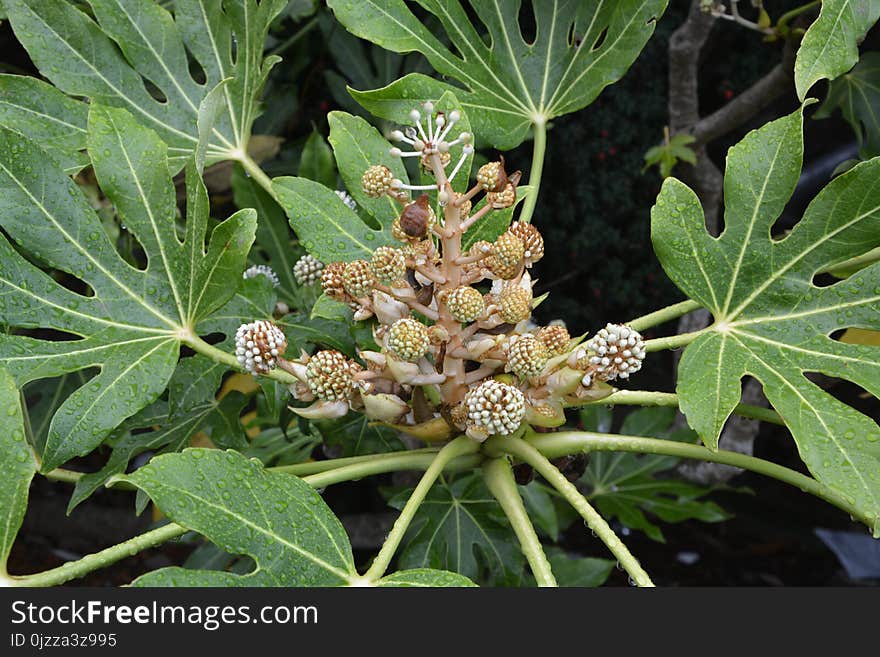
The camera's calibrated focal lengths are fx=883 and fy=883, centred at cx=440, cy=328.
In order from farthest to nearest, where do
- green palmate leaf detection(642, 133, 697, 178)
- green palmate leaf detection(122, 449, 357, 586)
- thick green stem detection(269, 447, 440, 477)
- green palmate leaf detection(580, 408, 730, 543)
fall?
green palmate leaf detection(580, 408, 730, 543)
green palmate leaf detection(642, 133, 697, 178)
thick green stem detection(269, 447, 440, 477)
green palmate leaf detection(122, 449, 357, 586)

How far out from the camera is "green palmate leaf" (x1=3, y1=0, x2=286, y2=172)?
4.13 feet

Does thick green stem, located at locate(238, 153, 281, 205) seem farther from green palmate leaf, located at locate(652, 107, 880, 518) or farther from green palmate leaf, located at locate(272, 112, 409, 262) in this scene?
green palmate leaf, located at locate(652, 107, 880, 518)

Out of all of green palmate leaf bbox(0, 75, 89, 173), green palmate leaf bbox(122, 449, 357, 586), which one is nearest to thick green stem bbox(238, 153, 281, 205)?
green palmate leaf bbox(0, 75, 89, 173)

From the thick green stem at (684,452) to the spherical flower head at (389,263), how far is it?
0.28 m

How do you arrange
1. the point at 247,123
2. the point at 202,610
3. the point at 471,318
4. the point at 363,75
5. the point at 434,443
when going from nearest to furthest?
the point at 202,610 < the point at 471,318 < the point at 434,443 < the point at 247,123 < the point at 363,75

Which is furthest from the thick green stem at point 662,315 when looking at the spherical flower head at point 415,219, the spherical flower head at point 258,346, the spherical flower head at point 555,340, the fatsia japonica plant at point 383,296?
the spherical flower head at point 258,346

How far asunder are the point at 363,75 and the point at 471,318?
4.13 feet

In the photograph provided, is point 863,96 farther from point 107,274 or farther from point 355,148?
point 107,274

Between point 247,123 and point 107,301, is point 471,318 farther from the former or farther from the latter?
point 247,123

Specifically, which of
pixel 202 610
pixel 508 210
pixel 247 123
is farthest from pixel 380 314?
pixel 247 123

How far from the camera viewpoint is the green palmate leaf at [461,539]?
140 cm

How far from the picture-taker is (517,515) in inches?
39.6

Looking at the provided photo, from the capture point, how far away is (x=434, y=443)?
3.61ft

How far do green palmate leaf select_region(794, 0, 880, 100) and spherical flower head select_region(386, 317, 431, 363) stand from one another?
499mm
